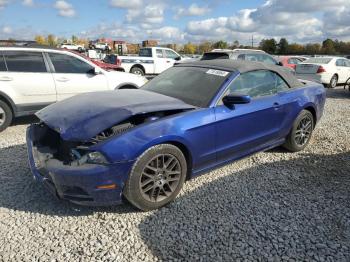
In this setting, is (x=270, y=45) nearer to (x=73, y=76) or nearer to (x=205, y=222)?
(x=73, y=76)

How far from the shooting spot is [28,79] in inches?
248

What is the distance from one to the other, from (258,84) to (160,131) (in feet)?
6.20

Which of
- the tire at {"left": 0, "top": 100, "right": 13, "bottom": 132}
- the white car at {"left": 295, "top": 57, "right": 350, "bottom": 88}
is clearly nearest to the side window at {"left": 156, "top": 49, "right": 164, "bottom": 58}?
the white car at {"left": 295, "top": 57, "right": 350, "bottom": 88}

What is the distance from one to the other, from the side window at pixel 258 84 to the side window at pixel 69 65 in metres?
3.98

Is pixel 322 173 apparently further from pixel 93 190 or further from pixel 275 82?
pixel 93 190

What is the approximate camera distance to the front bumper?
117 inches

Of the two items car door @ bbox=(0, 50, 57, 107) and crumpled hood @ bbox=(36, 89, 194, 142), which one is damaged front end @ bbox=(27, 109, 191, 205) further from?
car door @ bbox=(0, 50, 57, 107)

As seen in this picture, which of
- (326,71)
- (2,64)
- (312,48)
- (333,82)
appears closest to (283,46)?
(312,48)

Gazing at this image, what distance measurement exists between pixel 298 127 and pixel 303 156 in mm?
468

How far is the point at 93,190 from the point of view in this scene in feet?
9.93

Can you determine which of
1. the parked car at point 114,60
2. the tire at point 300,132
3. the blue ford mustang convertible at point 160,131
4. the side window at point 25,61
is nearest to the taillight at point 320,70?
the tire at point 300,132

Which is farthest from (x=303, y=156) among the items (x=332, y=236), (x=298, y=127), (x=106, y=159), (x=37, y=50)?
(x=37, y=50)

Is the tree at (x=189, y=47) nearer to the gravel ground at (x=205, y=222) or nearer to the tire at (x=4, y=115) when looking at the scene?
the tire at (x=4, y=115)

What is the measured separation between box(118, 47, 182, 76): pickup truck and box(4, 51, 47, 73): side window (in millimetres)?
10393
